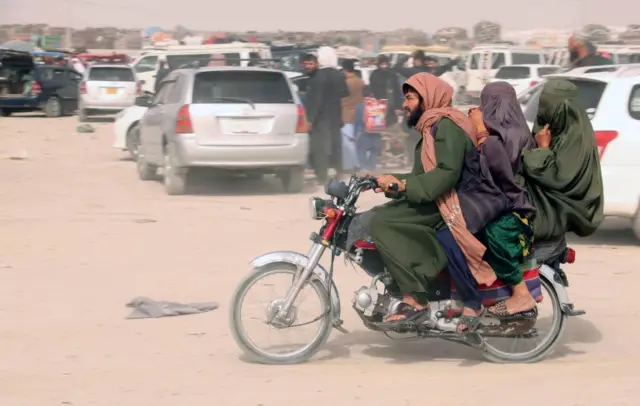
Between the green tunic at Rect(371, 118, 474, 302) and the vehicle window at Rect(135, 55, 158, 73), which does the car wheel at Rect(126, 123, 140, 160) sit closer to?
the green tunic at Rect(371, 118, 474, 302)

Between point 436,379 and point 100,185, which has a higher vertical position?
point 436,379

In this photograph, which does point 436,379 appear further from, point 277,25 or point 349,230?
point 277,25

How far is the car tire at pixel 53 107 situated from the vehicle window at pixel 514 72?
1263 centimetres

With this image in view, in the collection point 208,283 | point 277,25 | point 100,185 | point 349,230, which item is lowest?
point 277,25

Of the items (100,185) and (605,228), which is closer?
(605,228)

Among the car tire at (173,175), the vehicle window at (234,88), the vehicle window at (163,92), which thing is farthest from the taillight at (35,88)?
the vehicle window at (234,88)

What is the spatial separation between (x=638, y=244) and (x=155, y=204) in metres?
5.58

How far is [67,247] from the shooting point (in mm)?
10359

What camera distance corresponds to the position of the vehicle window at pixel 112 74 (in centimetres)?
3028

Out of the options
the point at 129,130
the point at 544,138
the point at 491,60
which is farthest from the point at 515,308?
the point at 491,60

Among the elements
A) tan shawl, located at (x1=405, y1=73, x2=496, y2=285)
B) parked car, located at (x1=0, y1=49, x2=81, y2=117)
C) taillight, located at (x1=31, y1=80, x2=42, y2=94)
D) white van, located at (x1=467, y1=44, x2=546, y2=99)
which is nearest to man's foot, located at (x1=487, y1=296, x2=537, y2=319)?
tan shawl, located at (x1=405, y1=73, x2=496, y2=285)

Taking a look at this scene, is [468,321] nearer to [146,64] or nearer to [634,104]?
[634,104]

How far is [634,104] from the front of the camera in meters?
10.3

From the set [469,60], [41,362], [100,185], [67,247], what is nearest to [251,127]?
[100,185]
